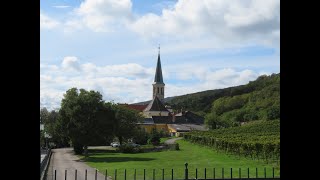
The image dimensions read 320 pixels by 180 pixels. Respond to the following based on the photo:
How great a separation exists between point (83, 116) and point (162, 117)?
6864 centimetres

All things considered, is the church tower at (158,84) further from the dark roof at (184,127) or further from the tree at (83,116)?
the tree at (83,116)

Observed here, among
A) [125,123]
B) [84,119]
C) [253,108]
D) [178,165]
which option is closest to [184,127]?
[253,108]

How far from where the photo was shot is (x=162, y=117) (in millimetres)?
102812

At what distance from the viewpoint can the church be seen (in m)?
95.1

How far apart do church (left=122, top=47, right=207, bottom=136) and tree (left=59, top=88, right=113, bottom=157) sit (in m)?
55.5

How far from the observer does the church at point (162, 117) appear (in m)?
95.1

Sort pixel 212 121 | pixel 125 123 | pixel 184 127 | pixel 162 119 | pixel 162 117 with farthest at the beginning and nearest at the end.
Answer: pixel 162 117, pixel 162 119, pixel 184 127, pixel 212 121, pixel 125 123

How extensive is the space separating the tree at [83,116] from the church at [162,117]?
182 feet

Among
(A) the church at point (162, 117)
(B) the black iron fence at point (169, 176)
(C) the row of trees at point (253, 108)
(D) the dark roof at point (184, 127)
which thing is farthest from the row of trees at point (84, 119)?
(A) the church at point (162, 117)

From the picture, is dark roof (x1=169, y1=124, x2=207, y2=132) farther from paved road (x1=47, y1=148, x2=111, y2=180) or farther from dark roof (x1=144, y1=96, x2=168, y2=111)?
paved road (x1=47, y1=148, x2=111, y2=180)

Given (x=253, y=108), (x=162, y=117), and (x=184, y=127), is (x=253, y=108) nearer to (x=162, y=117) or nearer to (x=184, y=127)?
(x=184, y=127)
